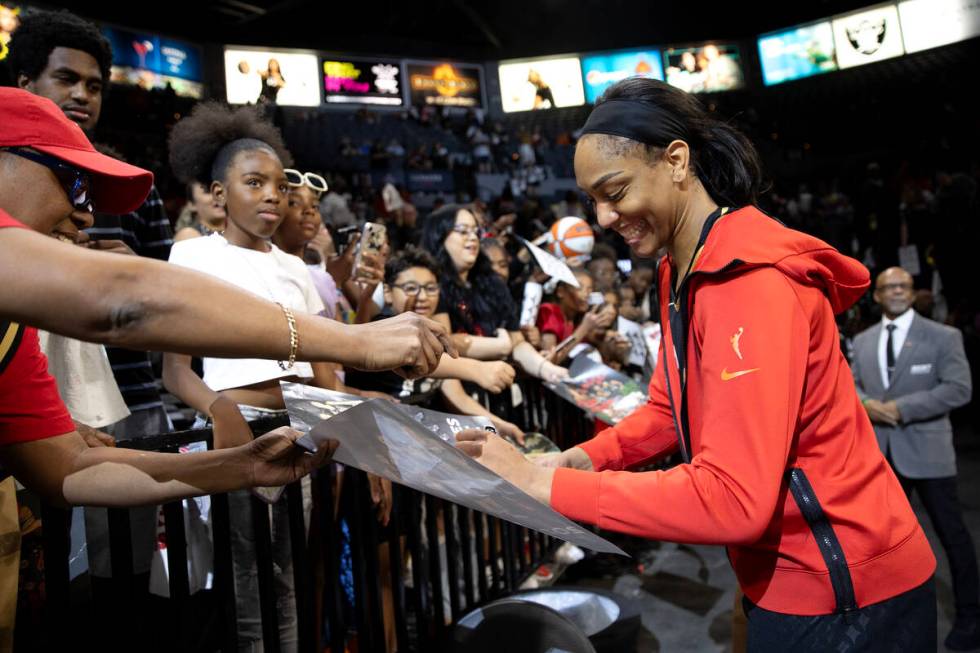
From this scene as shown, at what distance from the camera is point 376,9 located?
20.5 metres

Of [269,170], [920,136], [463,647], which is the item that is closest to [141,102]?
[269,170]

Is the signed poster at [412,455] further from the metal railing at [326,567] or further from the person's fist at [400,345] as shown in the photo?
the metal railing at [326,567]

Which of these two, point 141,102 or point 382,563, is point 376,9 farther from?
point 382,563

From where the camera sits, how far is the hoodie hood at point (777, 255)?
1425mm

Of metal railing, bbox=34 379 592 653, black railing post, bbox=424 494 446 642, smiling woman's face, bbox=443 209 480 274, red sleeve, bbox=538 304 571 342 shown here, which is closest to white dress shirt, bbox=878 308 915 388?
red sleeve, bbox=538 304 571 342

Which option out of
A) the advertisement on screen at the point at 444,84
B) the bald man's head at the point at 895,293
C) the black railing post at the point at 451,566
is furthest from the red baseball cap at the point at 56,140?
the advertisement on screen at the point at 444,84

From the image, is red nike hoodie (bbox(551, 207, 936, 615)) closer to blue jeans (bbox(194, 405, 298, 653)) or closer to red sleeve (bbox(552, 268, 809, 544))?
red sleeve (bbox(552, 268, 809, 544))

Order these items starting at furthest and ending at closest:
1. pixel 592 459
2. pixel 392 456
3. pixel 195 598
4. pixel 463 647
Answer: pixel 195 598 → pixel 463 647 → pixel 592 459 → pixel 392 456

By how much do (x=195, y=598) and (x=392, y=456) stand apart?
1.87m

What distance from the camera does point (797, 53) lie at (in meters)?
22.3

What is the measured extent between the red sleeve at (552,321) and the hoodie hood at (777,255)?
3.53 metres

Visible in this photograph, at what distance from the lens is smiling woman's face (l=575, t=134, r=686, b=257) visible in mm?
1638

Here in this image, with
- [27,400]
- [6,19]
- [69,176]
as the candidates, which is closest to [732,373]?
[69,176]

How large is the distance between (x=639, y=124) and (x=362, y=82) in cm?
2057
